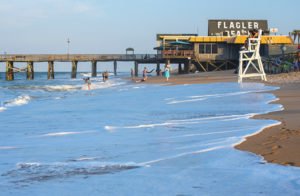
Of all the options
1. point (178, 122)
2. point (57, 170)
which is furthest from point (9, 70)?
point (57, 170)

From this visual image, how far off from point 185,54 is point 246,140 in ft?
148

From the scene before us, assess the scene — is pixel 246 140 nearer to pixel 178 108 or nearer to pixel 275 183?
pixel 275 183

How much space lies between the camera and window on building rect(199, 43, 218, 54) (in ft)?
169

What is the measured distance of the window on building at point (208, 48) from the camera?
169ft

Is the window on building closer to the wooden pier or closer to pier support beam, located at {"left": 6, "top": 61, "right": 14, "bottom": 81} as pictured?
the wooden pier

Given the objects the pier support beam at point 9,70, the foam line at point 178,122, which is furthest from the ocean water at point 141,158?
the pier support beam at point 9,70

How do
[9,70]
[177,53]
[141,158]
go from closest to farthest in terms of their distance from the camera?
[141,158] → [177,53] → [9,70]

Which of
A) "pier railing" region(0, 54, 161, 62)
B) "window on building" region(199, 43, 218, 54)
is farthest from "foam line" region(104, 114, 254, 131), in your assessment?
"pier railing" region(0, 54, 161, 62)

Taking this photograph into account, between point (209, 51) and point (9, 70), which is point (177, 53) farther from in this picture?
point (9, 70)

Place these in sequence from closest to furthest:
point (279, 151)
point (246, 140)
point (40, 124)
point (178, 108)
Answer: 1. point (279, 151)
2. point (246, 140)
3. point (40, 124)
4. point (178, 108)

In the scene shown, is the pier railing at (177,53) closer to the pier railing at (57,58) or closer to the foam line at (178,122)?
the pier railing at (57,58)

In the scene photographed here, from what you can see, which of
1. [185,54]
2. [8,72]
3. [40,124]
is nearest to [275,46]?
[185,54]

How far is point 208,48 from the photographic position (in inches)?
2026

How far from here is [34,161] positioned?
608cm
